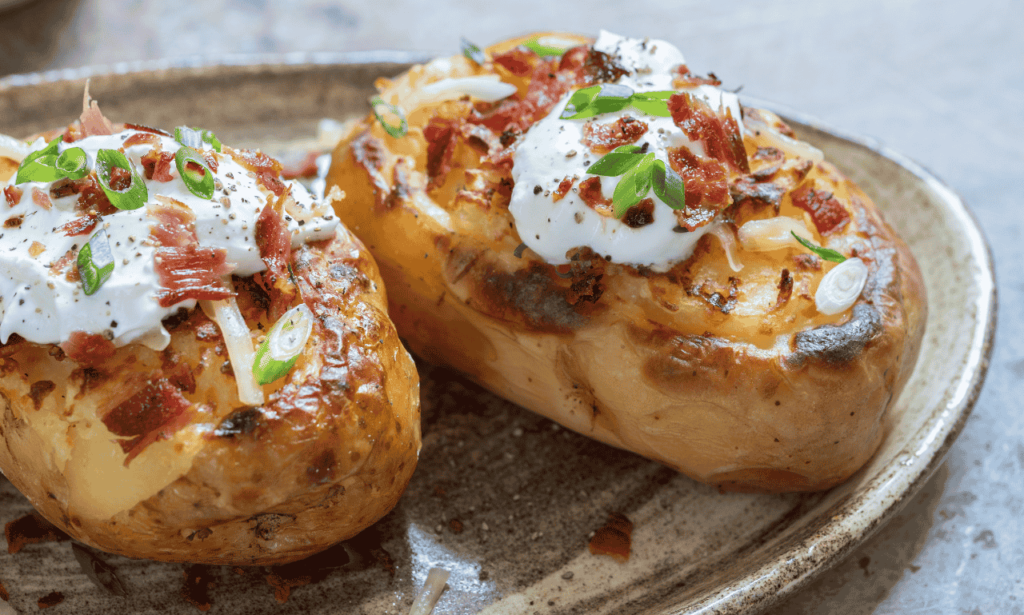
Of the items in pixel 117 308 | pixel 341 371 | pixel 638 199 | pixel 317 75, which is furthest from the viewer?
pixel 317 75

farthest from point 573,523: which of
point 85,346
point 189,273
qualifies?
point 85,346

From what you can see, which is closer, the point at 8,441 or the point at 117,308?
the point at 117,308

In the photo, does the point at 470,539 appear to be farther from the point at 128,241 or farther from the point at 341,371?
the point at 128,241

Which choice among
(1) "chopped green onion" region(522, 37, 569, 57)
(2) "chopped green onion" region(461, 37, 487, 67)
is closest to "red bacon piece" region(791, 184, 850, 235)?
(1) "chopped green onion" region(522, 37, 569, 57)

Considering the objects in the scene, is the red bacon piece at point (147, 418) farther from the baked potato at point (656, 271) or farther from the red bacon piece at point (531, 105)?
the red bacon piece at point (531, 105)

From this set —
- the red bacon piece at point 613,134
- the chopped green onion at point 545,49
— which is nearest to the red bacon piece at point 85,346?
the red bacon piece at point 613,134

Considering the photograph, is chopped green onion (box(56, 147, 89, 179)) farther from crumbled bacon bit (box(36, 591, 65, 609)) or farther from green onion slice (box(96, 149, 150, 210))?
crumbled bacon bit (box(36, 591, 65, 609))

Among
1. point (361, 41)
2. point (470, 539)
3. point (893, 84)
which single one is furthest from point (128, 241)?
point (893, 84)

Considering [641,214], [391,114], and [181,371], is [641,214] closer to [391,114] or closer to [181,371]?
[391,114]
